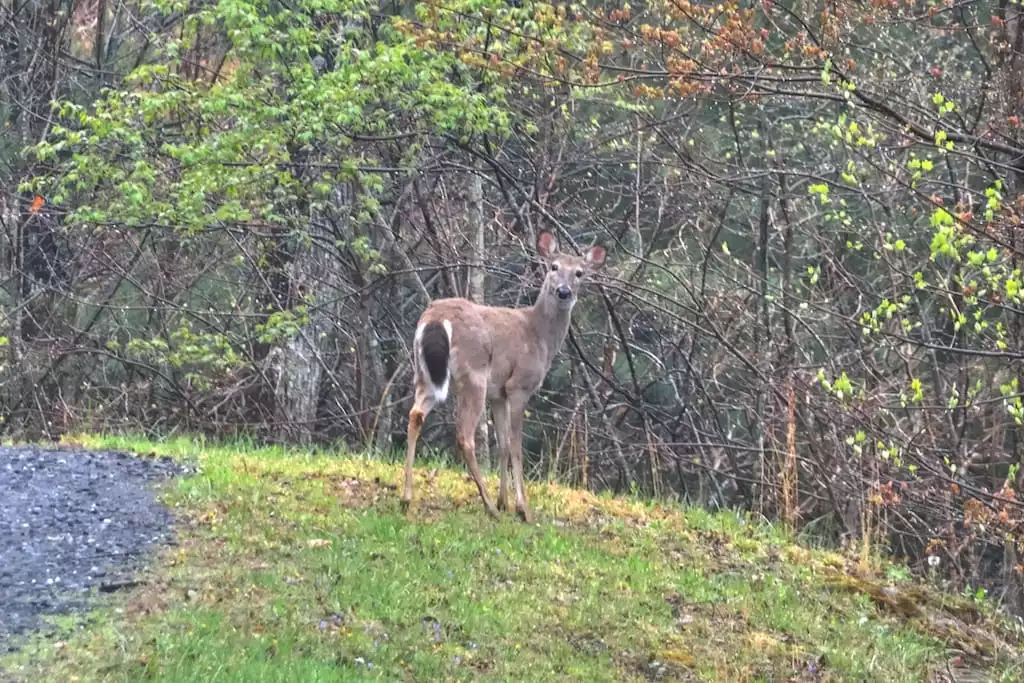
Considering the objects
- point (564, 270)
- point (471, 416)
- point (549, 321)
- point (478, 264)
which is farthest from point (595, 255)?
point (478, 264)

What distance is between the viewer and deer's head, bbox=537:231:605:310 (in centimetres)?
945

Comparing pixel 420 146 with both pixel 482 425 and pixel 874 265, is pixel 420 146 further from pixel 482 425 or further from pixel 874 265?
pixel 874 265

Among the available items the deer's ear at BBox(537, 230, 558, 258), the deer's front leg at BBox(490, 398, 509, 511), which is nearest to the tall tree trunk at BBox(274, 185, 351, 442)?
the deer's ear at BBox(537, 230, 558, 258)

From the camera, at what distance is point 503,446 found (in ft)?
29.9

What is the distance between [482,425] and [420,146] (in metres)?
2.92

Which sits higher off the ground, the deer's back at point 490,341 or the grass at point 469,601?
the deer's back at point 490,341

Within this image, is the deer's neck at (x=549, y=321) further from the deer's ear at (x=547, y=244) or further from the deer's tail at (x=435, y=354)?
the deer's tail at (x=435, y=354)

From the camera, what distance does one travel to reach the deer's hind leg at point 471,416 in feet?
28.1

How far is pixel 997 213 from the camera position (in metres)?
7.32

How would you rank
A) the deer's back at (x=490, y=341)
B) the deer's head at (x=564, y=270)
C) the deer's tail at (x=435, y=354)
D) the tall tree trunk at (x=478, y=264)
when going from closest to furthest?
1. the deer's tail at (x=435, y=354)
2. the deer's back at (x=490, y=341)
3. the deer's head at (x=564, y=270)
4. the tall tree trunk at (x=478, y=264)

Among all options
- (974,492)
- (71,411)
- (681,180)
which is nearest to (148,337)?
(71,411)

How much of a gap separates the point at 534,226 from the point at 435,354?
5818 millimetres

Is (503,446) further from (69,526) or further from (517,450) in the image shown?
(69,526)

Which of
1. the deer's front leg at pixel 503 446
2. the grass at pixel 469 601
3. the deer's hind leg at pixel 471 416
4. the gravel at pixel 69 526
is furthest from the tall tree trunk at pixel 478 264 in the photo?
the gravel at pixel 69 526
